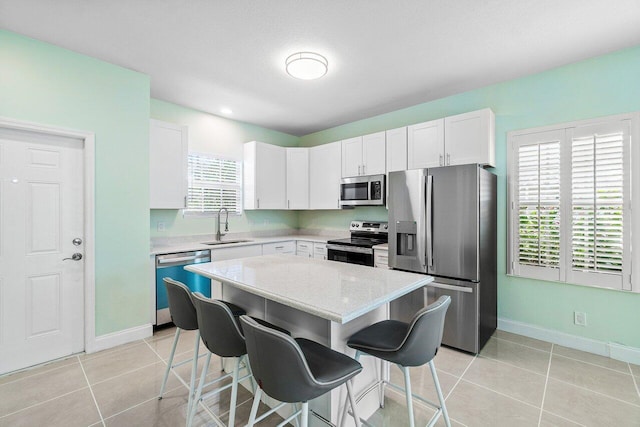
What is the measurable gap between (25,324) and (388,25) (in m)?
3.90

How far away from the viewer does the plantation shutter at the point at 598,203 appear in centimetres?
261

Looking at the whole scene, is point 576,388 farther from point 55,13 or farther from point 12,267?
point 55,13

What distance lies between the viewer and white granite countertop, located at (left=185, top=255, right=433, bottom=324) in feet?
4.41

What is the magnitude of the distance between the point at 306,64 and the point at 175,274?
2.68 metres

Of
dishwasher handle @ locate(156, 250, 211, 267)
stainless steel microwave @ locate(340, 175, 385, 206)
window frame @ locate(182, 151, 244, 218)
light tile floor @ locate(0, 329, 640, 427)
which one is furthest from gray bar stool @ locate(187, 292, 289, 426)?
stainless steel microwave @ locate(340, 175, 385, 206)

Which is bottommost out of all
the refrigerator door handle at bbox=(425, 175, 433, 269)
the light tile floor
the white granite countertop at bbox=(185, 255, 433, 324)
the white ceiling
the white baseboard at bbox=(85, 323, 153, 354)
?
the light tile floor

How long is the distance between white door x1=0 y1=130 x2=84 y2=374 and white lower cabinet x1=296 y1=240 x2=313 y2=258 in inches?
107

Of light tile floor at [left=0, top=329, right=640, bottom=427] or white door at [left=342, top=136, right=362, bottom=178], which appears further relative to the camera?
white door at [left=342, top=136, right=362, bottom=178]

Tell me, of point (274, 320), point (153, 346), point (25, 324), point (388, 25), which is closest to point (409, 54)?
point (388, 25)

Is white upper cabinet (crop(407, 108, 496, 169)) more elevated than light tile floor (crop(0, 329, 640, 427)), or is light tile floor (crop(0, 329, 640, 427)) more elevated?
white upper cabinet (crop(407, 108, 496, 169))

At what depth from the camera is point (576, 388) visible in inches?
86.7

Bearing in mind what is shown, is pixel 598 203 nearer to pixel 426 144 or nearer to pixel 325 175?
pixel 426 144

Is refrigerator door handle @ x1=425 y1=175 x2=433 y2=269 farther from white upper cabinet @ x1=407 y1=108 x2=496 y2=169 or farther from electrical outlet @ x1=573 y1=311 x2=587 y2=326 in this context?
electrical outlet @ x1=573 y1=311 x2=587 y2=326

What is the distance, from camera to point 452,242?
286 centimetres
